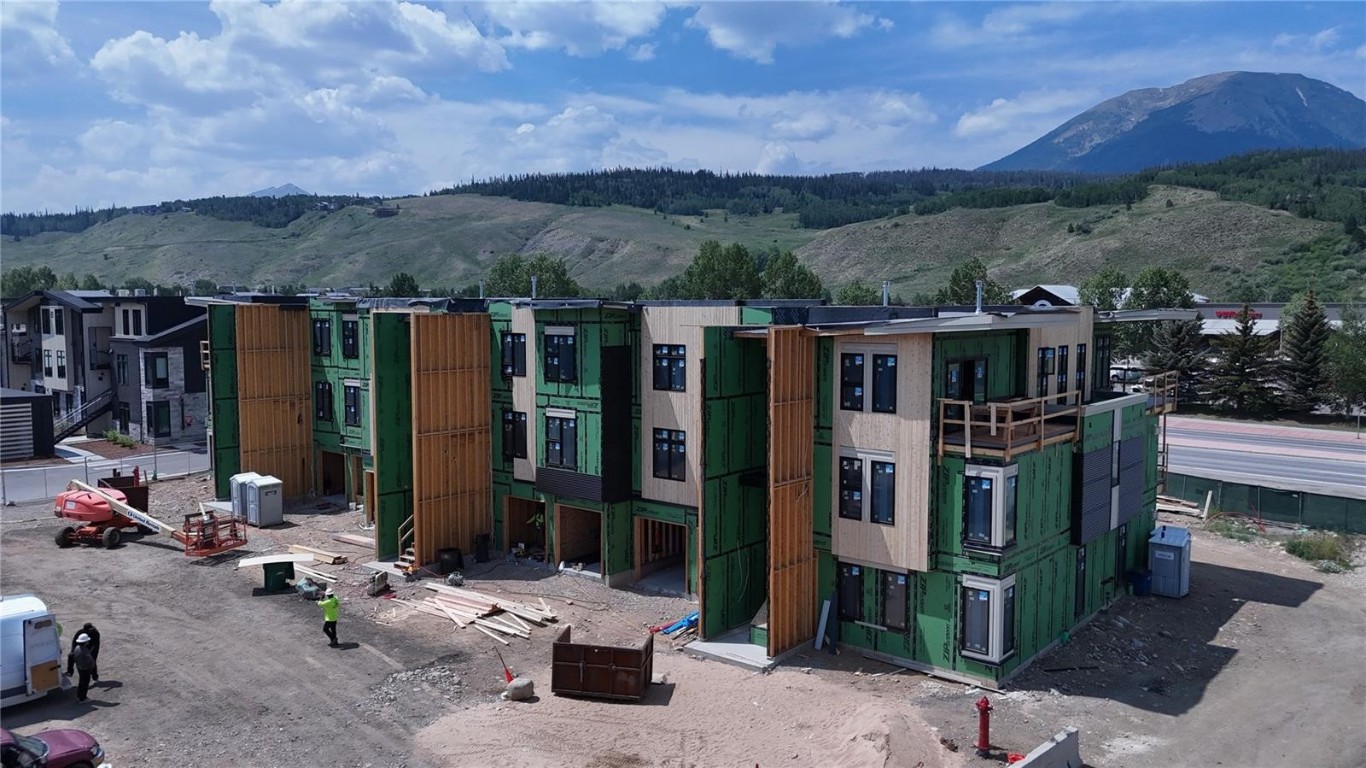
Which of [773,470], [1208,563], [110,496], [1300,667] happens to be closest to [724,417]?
[773,470]

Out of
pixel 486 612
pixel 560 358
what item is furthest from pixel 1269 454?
pixel 486 612

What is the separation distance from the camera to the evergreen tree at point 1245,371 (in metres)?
65.9

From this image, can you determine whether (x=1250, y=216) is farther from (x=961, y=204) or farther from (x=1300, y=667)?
(x=1300, y=667)

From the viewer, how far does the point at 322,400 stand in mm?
40531

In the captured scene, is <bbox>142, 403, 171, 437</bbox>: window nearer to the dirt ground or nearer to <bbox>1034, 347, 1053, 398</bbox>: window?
the dirt ground

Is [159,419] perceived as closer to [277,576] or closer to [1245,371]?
[277,576]

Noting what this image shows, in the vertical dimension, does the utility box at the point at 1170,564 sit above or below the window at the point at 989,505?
below

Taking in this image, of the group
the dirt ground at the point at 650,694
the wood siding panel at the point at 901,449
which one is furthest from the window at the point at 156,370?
the wood siding panel at the point at 901,449

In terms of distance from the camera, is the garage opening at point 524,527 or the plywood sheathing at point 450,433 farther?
the garage opening at point 524,527

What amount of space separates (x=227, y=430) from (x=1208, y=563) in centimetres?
3904

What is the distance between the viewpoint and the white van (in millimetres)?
19922

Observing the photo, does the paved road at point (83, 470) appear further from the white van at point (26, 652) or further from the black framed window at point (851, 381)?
the black framed window at point (851, 381)

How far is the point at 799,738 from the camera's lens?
753 inches

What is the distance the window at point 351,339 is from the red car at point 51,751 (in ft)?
75.4
